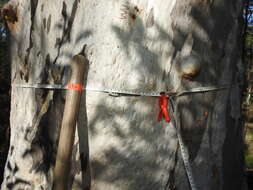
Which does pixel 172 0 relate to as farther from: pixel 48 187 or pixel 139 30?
pixel 48 187

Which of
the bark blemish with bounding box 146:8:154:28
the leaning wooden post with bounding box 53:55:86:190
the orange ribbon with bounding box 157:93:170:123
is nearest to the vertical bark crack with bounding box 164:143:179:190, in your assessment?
the orange ribbon with bounding box 157:93:170:123

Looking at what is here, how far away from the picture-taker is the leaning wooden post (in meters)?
1.19

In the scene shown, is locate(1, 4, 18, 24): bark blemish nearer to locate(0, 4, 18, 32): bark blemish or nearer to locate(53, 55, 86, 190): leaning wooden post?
locate(0, 4, 18, 32): bark blemish

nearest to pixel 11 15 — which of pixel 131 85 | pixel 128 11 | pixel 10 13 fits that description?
pixel 10 13

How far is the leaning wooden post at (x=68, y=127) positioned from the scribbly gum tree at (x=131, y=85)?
0.07m

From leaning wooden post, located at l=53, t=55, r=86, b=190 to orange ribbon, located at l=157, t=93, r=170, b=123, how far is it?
0.40 m

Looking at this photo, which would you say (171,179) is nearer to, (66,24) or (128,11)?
(128,11)

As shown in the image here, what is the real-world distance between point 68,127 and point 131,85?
0.36 meters

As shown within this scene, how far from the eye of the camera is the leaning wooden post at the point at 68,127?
119 centimetres

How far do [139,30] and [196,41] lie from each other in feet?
1.01

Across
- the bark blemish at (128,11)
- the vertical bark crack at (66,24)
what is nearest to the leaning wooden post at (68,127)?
the vertical bark crack at (66,24)

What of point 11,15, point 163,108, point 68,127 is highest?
point 11,15

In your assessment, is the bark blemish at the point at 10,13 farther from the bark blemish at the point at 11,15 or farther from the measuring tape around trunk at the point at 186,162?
the measuring tape around trunk at the point at 186,162

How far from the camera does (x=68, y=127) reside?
1.19 metres
